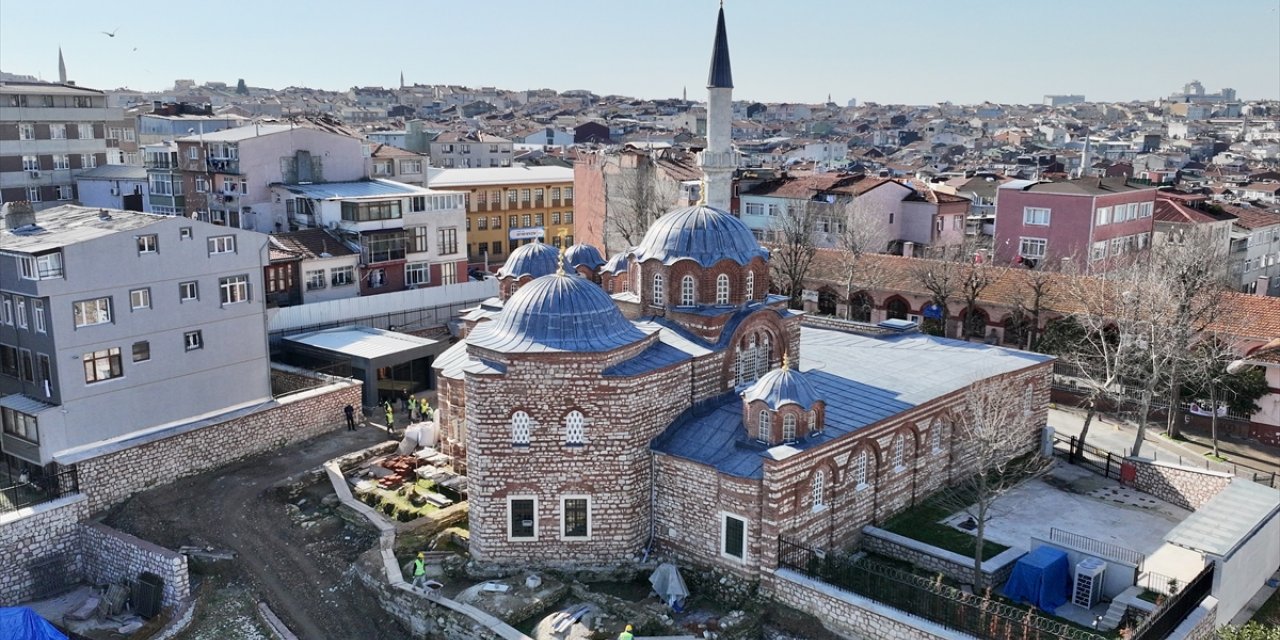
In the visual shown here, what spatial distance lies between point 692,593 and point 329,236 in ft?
91.0

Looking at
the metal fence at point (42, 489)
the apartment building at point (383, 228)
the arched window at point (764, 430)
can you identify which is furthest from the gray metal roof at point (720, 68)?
the metal fence at point (42, 489)

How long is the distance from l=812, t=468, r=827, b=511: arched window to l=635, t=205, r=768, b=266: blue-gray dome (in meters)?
6.10

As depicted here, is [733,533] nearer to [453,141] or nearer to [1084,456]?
[1084,456]

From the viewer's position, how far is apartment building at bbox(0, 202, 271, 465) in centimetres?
2767

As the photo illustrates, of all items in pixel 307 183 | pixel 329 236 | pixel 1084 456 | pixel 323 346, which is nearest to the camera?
pixel 1084 456

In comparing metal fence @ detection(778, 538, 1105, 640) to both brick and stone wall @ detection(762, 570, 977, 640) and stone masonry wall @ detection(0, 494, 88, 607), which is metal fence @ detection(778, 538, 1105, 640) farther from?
stone masonry wall @ detection(0, 494, 88, 607)

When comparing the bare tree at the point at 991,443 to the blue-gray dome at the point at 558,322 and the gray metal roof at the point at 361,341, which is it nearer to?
the blue-gray dome at the point at 558,322

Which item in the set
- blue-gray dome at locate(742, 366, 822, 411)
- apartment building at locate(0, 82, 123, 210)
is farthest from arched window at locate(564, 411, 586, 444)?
apartment building at locate(0, 82, 123, 210)

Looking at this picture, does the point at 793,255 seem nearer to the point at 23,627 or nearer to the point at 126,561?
the point at 126,561

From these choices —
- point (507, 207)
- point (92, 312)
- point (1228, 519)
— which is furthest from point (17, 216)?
point (1228, 519)

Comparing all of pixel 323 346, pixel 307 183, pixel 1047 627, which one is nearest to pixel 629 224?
pixel 307 183

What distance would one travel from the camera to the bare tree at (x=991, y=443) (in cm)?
2422

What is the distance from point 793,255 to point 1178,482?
71.6ft

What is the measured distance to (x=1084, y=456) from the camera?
3125cm
